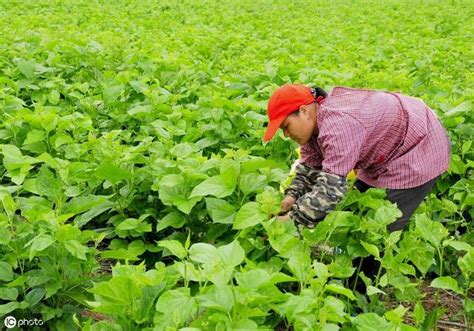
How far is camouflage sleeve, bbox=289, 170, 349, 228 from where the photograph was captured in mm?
2756

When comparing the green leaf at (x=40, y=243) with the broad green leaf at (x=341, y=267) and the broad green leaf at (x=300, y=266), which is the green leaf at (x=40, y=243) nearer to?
the broad green leaf at (x=300, y=266)

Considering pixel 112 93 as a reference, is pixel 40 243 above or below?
above

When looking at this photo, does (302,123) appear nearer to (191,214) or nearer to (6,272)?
(191,214)

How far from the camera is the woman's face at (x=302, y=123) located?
2.96 meters

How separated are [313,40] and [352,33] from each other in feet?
5.96

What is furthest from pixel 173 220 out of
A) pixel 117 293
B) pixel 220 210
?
pixel 117 293

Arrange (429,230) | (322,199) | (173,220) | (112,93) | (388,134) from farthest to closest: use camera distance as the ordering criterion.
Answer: (112,93), (173,220), (388,134), (322,199), (429,230)

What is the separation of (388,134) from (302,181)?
0.56 meters

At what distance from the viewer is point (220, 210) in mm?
2943

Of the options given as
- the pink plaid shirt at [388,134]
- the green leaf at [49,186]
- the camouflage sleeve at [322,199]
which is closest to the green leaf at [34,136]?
the green leaf at [49,186]

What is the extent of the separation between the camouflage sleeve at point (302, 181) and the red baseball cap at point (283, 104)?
46 centimetres

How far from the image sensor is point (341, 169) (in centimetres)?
275

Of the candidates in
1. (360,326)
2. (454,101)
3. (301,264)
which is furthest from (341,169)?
(454,101)

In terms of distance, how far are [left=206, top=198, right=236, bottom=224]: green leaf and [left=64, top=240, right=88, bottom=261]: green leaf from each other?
675 millimetres
